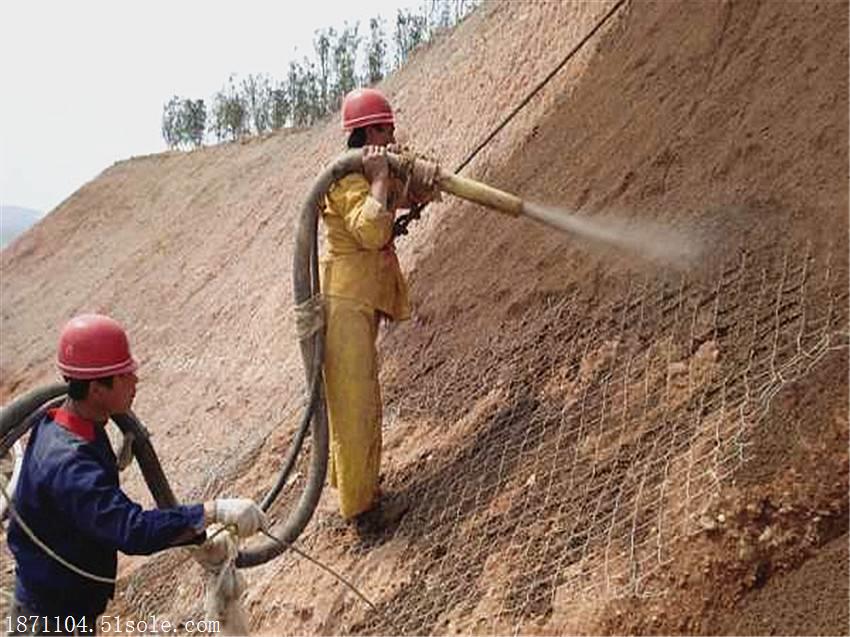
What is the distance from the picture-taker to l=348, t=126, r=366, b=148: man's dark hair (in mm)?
5160

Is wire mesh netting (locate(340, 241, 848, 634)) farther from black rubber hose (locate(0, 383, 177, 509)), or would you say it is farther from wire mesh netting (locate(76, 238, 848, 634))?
black rubber hose (locate(0, 383, 177, 509))

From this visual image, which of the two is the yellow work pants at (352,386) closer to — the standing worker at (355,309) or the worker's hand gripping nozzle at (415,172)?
the standing worker at (355,309)

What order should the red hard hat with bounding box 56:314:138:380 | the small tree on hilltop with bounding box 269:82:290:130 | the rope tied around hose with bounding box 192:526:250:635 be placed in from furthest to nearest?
the small tree on hilltop with bounding box 269:82:290:130
the rope tied around hose with bounding box 192:526:250:635
the red hard hat with bounding box 56:314:138:380

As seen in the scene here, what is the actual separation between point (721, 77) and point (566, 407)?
2.19 metres

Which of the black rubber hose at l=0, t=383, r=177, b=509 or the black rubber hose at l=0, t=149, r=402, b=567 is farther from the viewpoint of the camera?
the black rubber hose at l=0, t=149, r=402, b=567

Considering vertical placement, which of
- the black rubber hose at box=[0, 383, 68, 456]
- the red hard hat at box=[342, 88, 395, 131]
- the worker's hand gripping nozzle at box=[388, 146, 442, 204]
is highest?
the red hard hat at box=[342, 88, 395, 131]

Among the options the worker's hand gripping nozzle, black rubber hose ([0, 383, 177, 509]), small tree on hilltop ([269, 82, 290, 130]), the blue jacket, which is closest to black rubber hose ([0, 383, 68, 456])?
black rubber hose ([0, 383, 177, 509])

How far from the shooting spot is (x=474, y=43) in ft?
36.0

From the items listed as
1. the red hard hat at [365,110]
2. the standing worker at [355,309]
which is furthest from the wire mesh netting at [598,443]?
the red hard hat at [365,110]

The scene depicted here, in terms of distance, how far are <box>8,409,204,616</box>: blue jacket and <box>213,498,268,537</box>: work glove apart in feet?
0.58

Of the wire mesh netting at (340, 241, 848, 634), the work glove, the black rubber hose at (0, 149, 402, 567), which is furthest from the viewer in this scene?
the black rubber hose at (0, 149, 402, 567)

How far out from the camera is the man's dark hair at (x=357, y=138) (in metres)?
5.16

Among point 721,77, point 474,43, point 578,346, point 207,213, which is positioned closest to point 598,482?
point 578,346

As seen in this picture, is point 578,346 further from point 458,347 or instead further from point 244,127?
point 244,127
